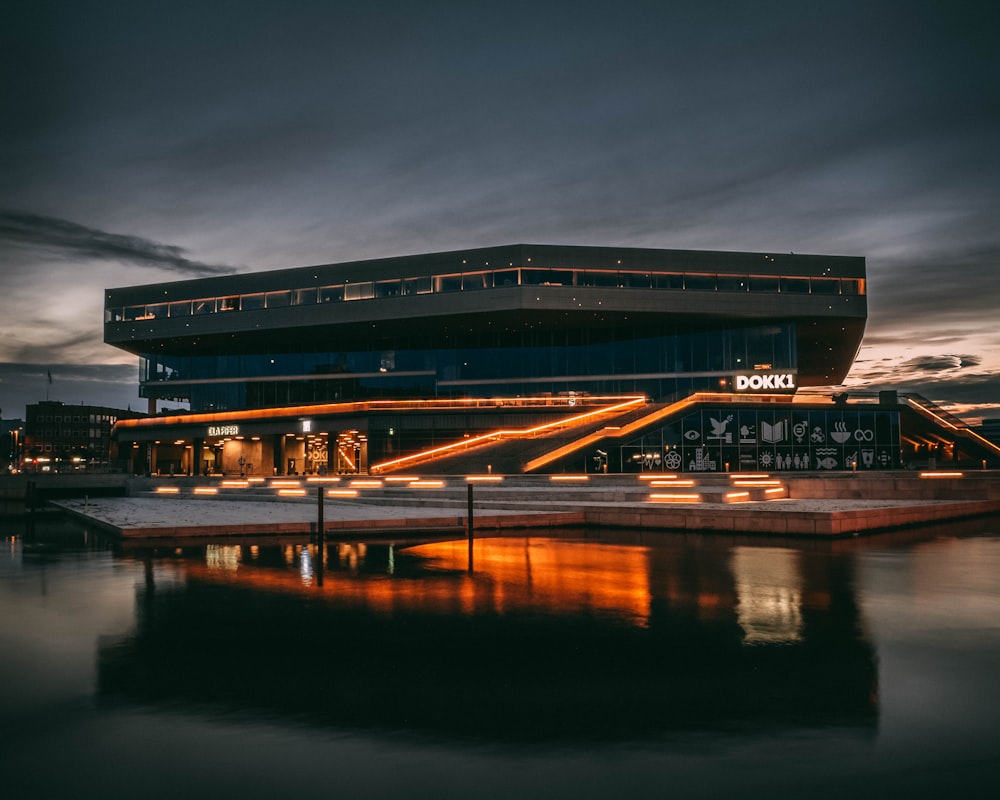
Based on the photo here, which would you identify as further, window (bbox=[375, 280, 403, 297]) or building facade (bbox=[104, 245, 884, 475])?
window (bbox=[375, 280, 403, 297])

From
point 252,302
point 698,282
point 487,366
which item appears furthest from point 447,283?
point 698,282

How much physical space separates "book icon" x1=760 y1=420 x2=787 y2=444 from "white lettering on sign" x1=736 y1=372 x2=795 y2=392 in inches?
210

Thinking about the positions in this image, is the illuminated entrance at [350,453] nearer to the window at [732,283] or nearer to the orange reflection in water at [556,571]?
the window at [732,283]

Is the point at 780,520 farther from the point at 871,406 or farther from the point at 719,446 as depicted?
the point at 871,406

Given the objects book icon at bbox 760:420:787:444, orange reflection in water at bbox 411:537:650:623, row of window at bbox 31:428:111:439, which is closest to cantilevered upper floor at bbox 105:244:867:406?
book icon at bbox 760:420:787:444

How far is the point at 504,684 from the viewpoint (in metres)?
8.16

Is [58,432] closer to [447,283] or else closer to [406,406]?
[406,406]

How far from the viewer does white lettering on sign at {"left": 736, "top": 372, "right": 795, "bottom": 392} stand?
5862cm

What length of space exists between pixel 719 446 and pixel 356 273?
33388 millimetres

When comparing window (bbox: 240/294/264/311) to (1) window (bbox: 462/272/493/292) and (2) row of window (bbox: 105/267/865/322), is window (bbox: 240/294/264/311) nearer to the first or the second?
(2) row of window (bbox: 105/267/865/322)

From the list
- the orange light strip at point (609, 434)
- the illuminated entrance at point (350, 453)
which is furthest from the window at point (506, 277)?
the orange light strip at point (609, 434)

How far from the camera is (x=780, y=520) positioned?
23359 mm

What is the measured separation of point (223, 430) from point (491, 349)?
2496 cm

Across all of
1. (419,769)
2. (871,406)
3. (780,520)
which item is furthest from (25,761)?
(871,406)
